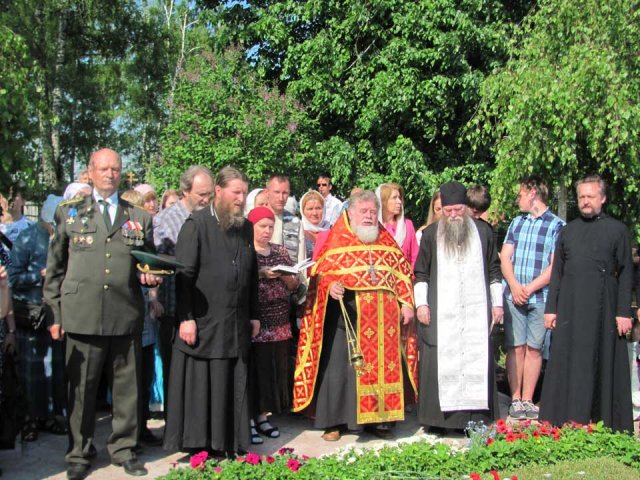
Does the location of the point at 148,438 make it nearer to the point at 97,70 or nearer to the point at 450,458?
the point at 450,458

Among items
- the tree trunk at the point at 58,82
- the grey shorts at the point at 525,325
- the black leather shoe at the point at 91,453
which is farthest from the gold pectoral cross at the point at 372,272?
the tree trunk at the point at 58,82

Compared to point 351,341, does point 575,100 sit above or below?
above

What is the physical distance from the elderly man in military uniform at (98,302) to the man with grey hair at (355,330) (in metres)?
1.59

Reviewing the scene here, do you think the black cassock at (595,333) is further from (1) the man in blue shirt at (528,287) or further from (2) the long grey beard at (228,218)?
(2) the long grey beard at (228,218)

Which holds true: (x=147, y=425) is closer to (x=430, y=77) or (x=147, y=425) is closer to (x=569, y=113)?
(x=569, y=113)

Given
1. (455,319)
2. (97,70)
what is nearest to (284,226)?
(455,319)

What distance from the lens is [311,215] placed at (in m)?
7.24

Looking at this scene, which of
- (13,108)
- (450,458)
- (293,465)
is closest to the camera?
(293,465)

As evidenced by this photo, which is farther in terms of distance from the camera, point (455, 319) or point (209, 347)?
point (455, 319)

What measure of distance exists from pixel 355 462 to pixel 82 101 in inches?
1144

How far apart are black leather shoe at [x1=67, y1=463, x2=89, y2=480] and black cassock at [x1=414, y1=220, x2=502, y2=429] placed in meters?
2.77

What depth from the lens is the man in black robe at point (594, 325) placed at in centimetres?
588

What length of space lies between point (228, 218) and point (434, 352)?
217cm

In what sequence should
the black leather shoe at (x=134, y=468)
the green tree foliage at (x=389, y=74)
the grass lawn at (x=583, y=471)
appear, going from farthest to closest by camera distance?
the green tree foliage at (x=389, y=74)
the black leather shoe at (x=134, y=468)
the grass lawn at (x=583, y=471)
